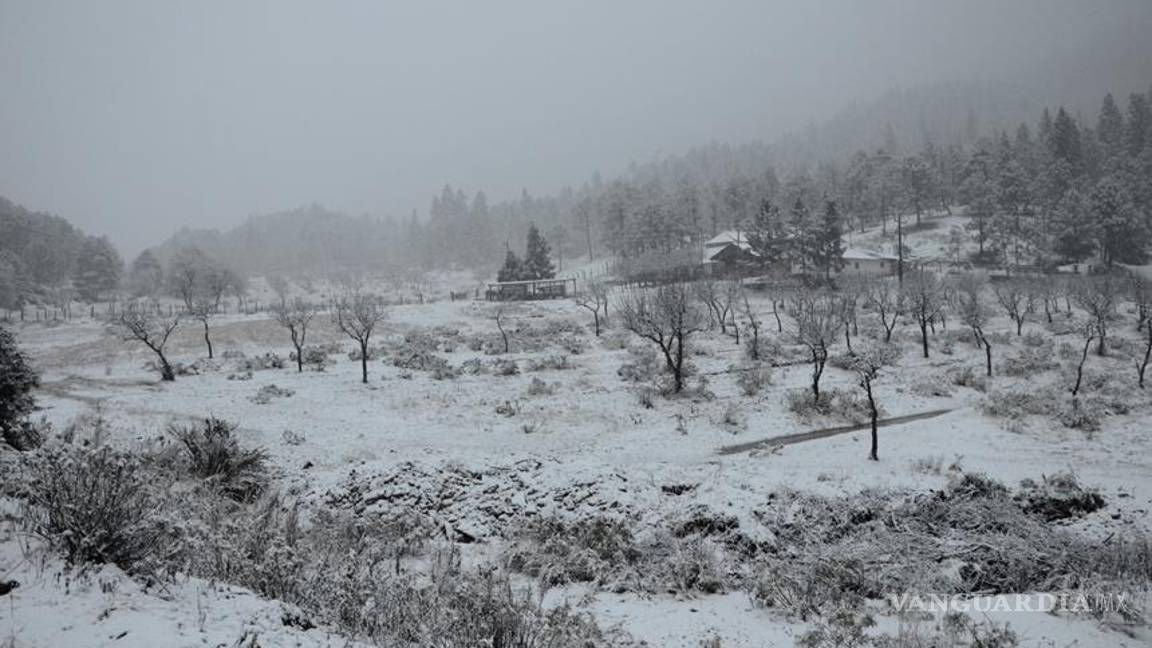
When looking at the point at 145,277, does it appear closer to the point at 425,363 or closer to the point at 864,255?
the point at 425,363

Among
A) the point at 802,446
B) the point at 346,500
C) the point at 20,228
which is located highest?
the point at 20,228

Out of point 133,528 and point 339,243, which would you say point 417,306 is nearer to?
point 133,528

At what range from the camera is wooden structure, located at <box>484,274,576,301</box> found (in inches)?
2953

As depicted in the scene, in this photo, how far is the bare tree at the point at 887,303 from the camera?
46.6 meters

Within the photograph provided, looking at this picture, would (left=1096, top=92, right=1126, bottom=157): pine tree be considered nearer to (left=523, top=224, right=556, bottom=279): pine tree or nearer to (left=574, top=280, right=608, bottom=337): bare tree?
(left=574, top=280, right=608, bottom=337): bare tree

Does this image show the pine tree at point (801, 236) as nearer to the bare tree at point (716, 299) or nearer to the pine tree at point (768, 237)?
the pine tree at point (768, 237)

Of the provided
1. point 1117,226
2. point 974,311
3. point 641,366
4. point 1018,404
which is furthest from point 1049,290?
point 641,366

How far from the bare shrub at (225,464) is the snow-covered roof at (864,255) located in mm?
72755

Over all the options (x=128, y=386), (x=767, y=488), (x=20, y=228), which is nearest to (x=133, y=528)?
(x=767, y=488)

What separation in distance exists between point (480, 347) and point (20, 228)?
99072 millimetres

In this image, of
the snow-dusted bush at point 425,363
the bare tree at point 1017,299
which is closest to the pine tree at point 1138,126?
the bare tree at point 1017,299

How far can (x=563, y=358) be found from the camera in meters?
40.8

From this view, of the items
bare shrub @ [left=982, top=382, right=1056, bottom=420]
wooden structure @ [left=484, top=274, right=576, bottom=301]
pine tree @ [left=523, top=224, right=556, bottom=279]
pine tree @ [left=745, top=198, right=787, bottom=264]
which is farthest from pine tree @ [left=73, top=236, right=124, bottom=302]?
bare shrub @ [left=982, top=382, right=1056, bottom=420]

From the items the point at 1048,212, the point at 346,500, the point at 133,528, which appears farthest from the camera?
the point at 1048,212
